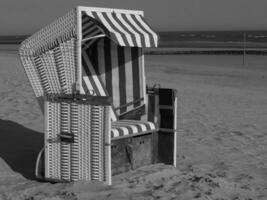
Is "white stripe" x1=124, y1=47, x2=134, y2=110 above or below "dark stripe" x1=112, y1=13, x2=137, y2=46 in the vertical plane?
below

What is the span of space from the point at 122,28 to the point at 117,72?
103 cm

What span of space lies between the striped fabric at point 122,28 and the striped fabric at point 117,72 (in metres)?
0.38

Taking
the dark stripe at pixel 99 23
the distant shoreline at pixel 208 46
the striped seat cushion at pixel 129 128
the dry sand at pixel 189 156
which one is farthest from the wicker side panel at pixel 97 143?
the distant shoreline at pixel 208 46

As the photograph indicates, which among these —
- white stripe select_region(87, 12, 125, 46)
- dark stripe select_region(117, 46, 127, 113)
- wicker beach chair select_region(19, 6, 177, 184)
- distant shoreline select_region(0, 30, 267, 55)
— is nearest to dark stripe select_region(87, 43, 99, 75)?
wicker beach chair select_region(19, 6, 177, 184)

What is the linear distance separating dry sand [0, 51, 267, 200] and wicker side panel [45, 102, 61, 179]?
0.15 meters

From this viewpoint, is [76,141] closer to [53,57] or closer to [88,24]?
[53,57]

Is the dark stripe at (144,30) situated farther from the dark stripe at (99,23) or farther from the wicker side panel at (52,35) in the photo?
the wicker side panel at (52,35)

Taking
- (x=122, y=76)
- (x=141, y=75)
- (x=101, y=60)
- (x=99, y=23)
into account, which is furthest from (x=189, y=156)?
(x=99, y=23)

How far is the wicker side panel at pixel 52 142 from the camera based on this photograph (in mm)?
4812

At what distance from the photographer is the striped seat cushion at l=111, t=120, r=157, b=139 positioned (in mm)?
4933

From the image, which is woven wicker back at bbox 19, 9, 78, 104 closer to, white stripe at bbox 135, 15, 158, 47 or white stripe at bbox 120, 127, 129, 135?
white stripe at bbox 120, 127, 129, 135

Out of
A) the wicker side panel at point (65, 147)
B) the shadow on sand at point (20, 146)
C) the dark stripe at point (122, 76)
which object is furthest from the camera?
the dark stripe at point (122, 76)

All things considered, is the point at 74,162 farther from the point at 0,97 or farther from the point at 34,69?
the point at 0,97

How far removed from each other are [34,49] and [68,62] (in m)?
0.43
